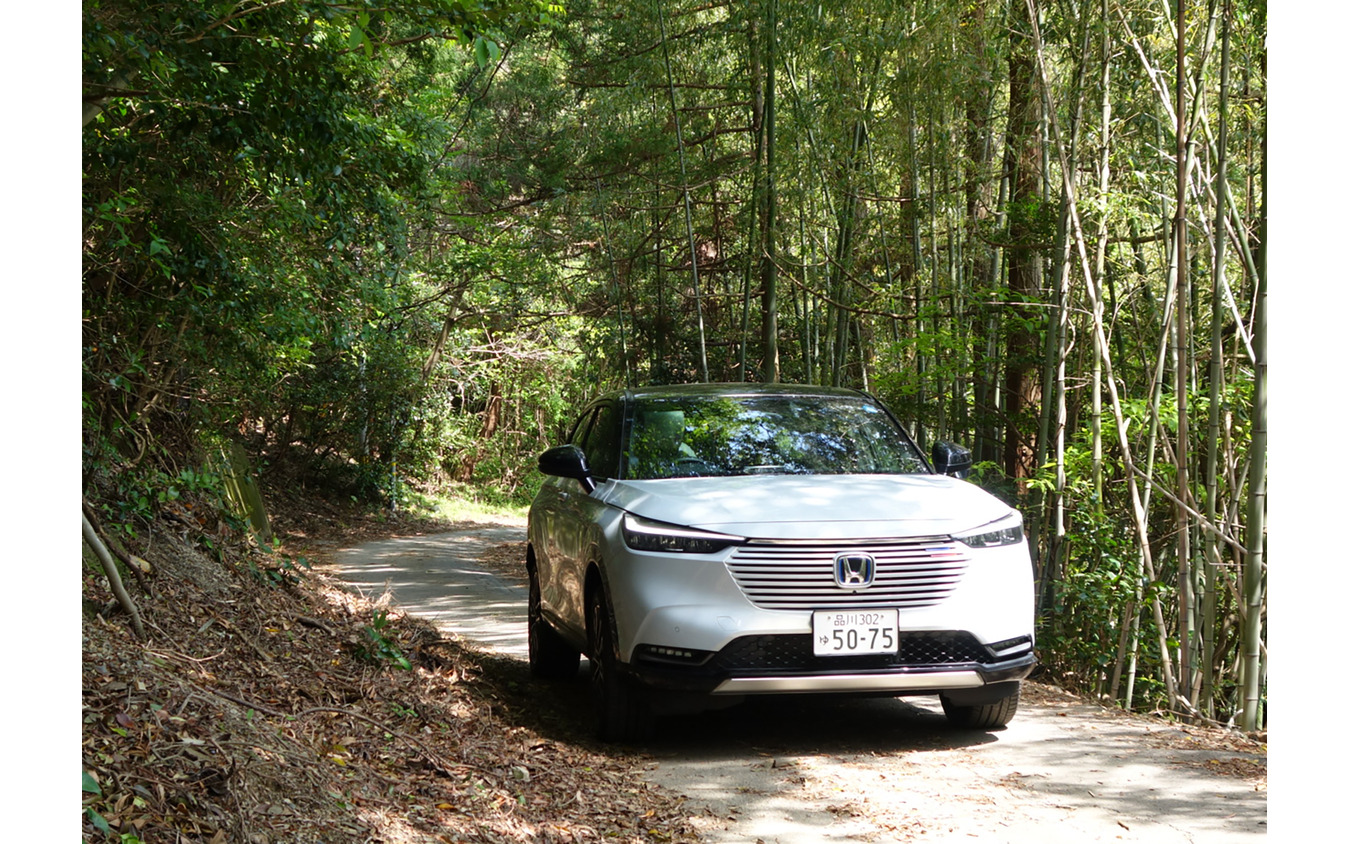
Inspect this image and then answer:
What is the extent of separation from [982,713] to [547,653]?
266 cm

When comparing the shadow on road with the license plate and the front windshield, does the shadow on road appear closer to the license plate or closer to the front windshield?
the license plate

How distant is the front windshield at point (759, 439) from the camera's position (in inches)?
232

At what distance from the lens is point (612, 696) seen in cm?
523

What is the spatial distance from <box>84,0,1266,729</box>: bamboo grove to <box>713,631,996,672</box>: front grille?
6.12 feet

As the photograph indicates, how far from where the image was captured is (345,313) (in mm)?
10898

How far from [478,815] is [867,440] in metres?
3.06

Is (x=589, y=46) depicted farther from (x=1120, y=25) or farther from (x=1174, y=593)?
(x=1174, y=593)

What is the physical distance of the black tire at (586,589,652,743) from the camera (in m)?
5.17

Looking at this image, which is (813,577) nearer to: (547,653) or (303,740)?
(303,740)

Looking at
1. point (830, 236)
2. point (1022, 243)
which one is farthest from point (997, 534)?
point (830, 236)

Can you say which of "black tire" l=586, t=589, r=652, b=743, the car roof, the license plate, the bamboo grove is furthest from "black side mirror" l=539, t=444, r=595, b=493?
the bamboo grove

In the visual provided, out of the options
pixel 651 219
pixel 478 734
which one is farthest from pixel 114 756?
pixel 651 219

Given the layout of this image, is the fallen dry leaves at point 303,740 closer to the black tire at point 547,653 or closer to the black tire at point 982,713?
the black tire at point 547,653

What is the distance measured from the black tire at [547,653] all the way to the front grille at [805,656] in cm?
213
